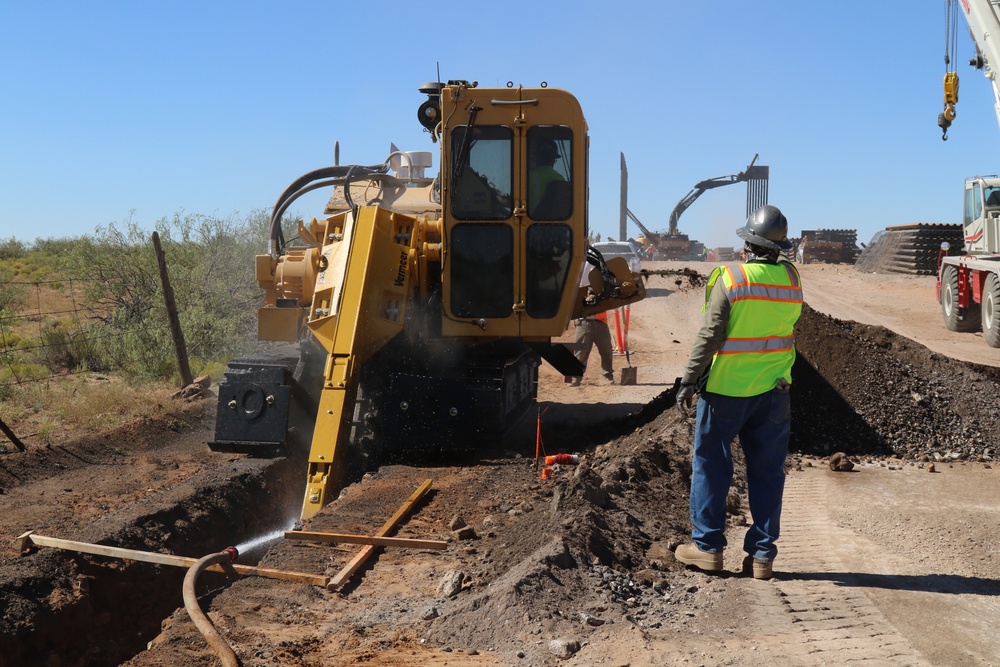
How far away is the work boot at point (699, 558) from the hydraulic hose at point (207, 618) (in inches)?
99.6

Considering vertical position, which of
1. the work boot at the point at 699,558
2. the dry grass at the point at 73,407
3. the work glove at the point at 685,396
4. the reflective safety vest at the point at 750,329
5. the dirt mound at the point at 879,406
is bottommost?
the dry grass at the point at 73,407

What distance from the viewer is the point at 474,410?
8906 mm

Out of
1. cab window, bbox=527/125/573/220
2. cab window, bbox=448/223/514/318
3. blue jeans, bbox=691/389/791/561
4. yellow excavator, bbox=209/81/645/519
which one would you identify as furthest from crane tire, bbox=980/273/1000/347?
blue jeans, bbox=691/389/791/561

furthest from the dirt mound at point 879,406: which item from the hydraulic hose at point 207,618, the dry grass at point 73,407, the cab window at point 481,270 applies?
the dry grass at point 73,407

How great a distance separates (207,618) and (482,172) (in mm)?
5344

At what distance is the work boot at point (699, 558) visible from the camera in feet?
18.0

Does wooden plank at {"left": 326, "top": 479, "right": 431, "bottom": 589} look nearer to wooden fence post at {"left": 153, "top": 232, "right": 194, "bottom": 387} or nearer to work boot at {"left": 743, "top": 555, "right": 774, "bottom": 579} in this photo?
work boot at {"left": 743, "top": 555, "right": 774, "bottom": 579}

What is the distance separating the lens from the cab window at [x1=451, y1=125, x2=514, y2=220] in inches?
361

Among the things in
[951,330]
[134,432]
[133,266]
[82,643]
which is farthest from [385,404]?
[951,330]

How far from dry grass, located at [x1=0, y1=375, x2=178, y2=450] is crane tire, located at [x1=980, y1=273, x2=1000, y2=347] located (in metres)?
14.5

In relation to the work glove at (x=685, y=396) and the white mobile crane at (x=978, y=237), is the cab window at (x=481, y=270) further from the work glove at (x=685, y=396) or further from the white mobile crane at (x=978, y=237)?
the white mobile crane at (x=978, y=237)

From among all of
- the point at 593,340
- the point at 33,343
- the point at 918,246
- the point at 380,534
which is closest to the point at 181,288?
the point at 33,343

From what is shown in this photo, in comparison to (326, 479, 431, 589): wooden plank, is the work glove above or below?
above

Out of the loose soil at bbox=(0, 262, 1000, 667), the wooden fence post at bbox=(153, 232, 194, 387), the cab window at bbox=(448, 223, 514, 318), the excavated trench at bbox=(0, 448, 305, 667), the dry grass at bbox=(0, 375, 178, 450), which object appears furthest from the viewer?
the wooden fence post at bbox=(153, 232, 194, 387)
